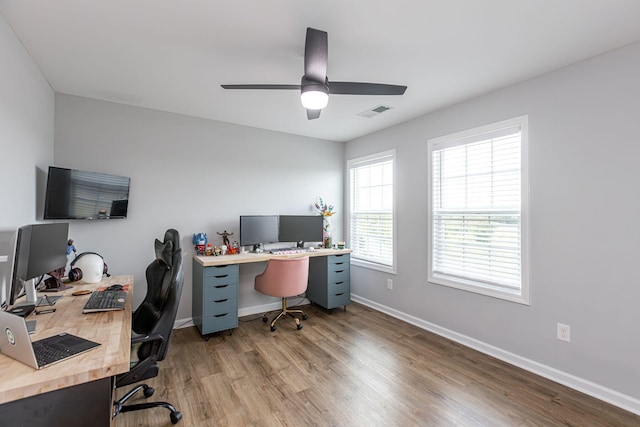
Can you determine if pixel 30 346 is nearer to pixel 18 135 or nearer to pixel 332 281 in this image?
pixel 18 135

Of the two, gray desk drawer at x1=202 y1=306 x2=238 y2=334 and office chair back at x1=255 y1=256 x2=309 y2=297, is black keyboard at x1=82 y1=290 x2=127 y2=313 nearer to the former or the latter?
gray desk drawer at x1=202 y1=306 x2=238 y2=334

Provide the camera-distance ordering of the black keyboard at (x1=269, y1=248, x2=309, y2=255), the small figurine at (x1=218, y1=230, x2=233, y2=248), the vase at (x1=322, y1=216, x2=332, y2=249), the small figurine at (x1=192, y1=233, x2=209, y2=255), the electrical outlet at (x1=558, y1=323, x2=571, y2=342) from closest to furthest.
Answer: the electrical outlet at (x1=558, y1=323, x2=571, y2=342) → the small figurine at (x1=192, y1=233, x2=209, y2=255) → the small figurine at (x1=218, y1=230, x2=233, y2=248) → the black keyboard at (x1=269, y1=248, x2=309, y2=255) → the vase at (x1=322, y1=216, x2=332, y2=249)

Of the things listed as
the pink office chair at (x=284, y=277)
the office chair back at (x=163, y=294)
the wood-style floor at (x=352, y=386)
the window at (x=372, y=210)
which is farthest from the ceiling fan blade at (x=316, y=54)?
the window at (x=372, y=210)

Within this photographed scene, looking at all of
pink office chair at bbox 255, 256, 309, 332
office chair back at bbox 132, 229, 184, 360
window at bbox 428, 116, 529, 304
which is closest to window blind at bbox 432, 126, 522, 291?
window at bbox 428, 116, 529, 304

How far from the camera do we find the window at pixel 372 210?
158 inches

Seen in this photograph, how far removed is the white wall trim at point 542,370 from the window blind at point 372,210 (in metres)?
0.95

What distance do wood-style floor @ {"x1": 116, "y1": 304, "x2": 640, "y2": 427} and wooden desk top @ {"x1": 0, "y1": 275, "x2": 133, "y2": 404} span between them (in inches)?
32.5

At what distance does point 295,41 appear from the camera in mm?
2049

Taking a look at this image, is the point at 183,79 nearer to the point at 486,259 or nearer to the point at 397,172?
the point at 397,172

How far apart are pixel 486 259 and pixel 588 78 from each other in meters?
1.68

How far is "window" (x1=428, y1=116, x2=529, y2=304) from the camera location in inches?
106

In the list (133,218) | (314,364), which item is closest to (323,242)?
(314,364)

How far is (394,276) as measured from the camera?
3.87m

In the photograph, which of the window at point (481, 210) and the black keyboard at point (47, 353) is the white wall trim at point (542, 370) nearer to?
the window at point (481, 210)
